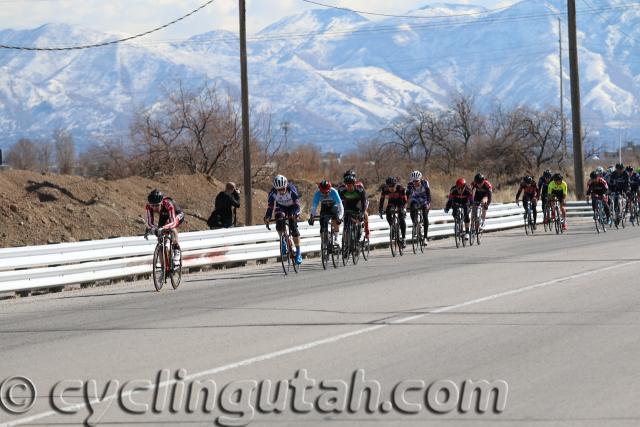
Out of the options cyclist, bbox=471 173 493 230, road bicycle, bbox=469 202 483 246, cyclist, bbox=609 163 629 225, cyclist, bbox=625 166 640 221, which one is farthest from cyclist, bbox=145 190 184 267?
cyclist, bbox=625 166 640 221

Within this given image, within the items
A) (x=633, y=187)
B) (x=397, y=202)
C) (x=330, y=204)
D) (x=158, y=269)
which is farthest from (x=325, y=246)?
(x=633, y=187)

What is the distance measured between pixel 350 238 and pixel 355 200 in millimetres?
837

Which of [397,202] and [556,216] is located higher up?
[397,202]

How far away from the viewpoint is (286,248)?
69.6 feet

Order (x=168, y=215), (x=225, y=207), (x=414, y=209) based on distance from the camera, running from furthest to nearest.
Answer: (x=414, y=209) → (x=225, y=207) → (x=168, y=215)

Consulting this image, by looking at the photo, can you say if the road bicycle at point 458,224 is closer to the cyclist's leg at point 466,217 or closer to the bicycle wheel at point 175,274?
the cyclist's leg at point 466,217

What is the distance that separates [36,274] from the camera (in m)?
18.6

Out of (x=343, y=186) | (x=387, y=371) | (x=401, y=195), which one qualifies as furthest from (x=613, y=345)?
(x=401, y=195)

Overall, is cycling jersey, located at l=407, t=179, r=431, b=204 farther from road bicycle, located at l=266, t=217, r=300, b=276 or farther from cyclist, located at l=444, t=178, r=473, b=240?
road bicycle, located at l=266, t=217, r=300, b=276

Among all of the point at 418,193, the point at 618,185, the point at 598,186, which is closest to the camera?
the point at 418,193

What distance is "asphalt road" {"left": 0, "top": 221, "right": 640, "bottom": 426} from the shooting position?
8.12 meters

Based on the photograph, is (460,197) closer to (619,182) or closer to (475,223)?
(475,223)

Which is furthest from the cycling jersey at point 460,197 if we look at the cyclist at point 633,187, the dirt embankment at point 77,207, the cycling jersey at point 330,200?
the dirt embankment at point 77,207

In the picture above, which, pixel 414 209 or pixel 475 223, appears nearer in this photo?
pixel 414 209
